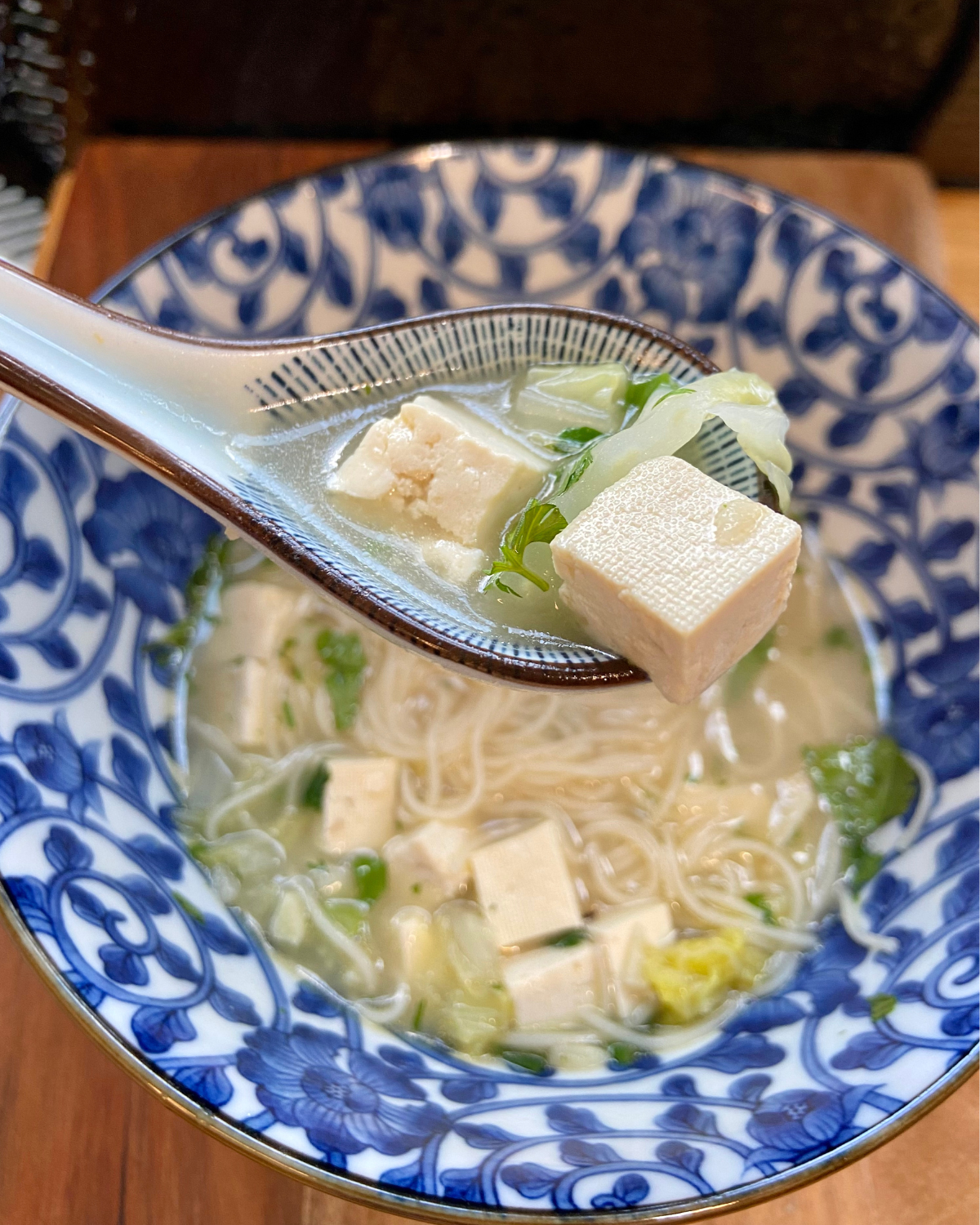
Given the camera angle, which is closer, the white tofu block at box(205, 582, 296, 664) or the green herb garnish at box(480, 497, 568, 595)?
the green herb garnish at box(480, 497, 568, 595)

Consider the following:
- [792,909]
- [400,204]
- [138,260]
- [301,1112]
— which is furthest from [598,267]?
[301,1112]

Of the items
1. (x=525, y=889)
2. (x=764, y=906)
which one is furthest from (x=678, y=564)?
(x=764, y=906)

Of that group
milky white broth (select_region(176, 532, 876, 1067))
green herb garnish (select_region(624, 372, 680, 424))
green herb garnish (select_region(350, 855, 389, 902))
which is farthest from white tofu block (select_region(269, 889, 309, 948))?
green herb garnish (select_region(624, 372, 680, 424))

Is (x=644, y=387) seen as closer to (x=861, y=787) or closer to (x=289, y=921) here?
(x=861, y=787)

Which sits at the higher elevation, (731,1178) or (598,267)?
(598,267)

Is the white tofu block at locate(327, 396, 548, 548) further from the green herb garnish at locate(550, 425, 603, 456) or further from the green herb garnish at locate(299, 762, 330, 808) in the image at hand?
the green herb garnish at locate(299, 762, 330, 808)

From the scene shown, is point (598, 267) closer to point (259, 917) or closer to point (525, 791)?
A: point (525, 791)
